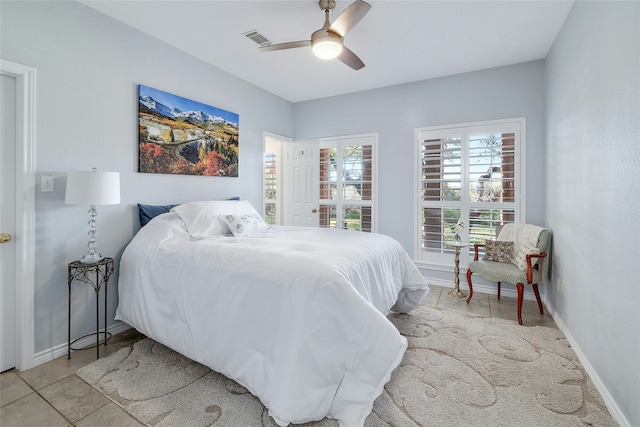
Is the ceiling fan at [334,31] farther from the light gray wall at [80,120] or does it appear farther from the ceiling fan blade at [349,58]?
the light gray wall at [80,120]

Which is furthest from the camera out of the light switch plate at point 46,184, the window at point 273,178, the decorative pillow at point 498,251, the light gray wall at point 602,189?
the window at point 273,178

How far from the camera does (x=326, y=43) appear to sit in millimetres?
2314

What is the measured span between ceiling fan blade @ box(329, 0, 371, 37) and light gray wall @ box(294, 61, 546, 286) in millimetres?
2225

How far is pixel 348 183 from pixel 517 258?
96.0 inches

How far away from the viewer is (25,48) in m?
2.17

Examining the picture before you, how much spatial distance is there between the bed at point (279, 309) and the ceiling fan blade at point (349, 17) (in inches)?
63.7

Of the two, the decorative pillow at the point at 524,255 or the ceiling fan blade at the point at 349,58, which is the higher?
the ceiling fan blade at the point at 349,58

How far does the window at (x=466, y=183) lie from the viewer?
12.1 feet

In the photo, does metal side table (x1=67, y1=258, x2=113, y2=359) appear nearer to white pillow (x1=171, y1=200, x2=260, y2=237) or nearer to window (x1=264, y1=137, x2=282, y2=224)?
white pillow (x1=171, y1=200, x2=260, y2=237)

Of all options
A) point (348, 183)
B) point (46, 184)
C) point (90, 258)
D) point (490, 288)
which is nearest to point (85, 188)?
point (46, 184)

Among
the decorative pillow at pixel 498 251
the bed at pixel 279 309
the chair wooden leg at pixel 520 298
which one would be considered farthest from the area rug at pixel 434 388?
the decorative pillow at pixel 498 251

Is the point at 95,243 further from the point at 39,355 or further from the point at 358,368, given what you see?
the point at 358,368

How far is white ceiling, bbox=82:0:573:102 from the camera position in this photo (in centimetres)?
252

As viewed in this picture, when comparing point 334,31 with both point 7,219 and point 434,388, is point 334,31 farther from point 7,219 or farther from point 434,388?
point 7,219
